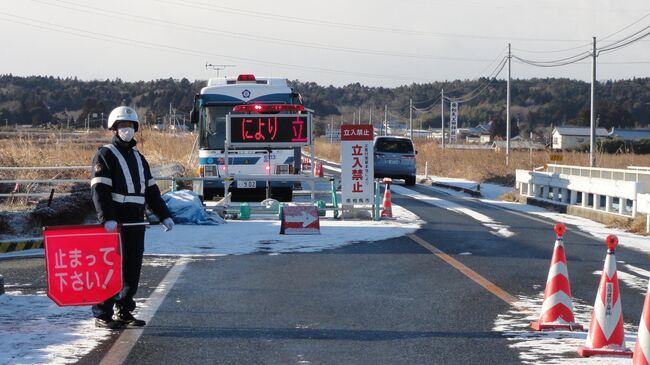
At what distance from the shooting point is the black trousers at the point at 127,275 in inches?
315

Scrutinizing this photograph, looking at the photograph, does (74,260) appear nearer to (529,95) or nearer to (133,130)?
(133,130)

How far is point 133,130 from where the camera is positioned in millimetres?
8172

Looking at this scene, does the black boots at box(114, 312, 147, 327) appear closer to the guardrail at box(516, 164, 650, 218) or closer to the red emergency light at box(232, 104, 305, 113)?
the guardrail at box(516, 164, 650, 218)

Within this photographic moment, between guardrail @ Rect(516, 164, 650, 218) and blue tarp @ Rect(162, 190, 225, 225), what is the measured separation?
27.8ft

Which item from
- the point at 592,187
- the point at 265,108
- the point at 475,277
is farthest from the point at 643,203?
the point at 265,108

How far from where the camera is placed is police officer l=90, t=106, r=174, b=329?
26.0 ft

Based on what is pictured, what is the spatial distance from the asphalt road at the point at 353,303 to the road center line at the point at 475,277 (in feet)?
0.30

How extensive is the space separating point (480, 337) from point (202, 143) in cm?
1606

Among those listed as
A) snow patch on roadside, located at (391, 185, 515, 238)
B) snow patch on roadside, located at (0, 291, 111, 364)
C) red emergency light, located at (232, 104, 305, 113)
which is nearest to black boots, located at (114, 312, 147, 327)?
snow patch on roadside, located at (0, 291, 111, 364)

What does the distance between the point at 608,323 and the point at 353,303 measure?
9.75 feet

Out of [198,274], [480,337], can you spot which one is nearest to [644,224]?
[198,274]

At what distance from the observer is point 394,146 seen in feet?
118

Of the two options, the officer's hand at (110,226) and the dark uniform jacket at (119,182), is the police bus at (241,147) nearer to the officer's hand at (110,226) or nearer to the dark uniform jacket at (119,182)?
the dark uniform jacket at (119,182)

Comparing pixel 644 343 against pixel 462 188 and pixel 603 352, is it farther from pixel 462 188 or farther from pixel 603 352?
pixel 462 188
